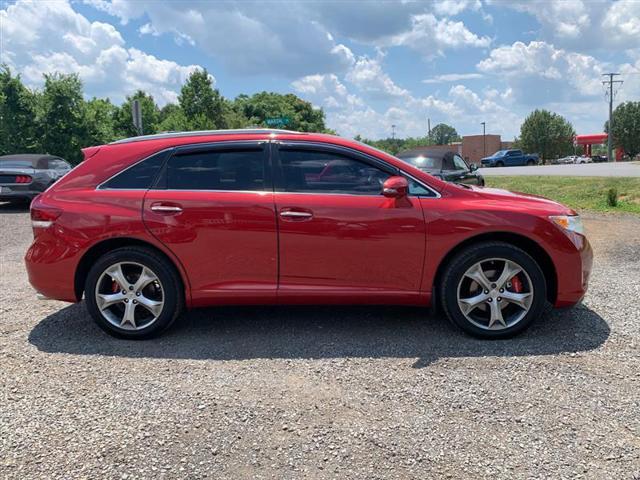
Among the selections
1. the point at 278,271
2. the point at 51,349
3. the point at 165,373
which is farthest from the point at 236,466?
the point at 51,349

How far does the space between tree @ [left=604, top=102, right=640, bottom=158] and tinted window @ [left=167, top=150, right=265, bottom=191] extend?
76859mm

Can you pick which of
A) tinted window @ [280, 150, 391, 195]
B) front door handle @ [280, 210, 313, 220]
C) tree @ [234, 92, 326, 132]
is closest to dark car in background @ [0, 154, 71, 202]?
tinted window @ [280, 150, 391, 195]

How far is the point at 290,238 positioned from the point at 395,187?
2.94 ft

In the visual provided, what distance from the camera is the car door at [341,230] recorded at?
3824 millimetres

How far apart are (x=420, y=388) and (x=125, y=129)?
139ft

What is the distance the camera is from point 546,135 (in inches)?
2744

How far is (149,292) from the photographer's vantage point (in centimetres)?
405

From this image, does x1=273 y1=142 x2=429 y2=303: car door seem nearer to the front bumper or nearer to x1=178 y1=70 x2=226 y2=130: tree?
Answer: the front bumper

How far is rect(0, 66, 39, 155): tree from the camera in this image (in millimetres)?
21984

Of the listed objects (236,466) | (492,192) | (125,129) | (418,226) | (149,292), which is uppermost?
(125,129)

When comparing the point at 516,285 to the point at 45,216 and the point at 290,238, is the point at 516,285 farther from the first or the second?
the point at 45,216

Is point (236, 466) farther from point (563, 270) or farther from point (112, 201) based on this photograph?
point (563, 270)

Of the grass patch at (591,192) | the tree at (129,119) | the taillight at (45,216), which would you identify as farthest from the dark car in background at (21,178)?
the tree at (129,119)

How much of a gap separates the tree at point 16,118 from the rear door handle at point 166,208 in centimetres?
2234
